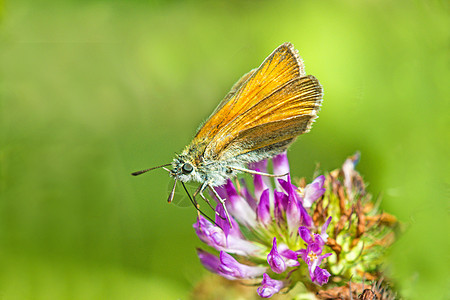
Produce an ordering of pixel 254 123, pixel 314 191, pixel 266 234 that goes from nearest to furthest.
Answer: pixel 314 191
pixel 254 123
pixel 266 234

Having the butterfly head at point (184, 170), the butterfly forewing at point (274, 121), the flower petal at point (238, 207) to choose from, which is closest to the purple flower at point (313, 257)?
the flower petal at point (238, 207)

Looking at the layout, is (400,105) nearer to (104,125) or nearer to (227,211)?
(227,211)

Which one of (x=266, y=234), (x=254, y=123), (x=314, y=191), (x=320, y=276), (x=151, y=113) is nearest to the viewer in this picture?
(x=320, y=276)

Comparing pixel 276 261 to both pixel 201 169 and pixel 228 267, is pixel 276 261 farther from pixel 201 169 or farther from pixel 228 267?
pixel 201 169

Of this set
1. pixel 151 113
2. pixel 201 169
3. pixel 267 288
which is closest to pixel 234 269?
pixel 267 288

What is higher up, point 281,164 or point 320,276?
point 281,164

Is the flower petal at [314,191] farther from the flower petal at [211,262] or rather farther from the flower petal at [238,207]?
the flower petal at [211,262]

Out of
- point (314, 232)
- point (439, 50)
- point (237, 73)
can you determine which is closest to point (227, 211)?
point (314, 232)
